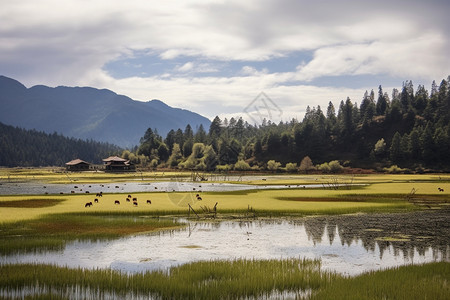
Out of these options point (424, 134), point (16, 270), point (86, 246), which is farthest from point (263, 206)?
point (424, 134)

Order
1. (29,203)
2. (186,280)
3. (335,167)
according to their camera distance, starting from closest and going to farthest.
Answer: (186,280) → (29,203) → (335,167)

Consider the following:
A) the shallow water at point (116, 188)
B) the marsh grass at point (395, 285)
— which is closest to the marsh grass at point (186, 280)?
the marsh grass at point (395, 285)

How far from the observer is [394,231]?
3631 centimetres

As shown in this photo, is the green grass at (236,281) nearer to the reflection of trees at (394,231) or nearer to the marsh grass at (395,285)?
the marsh grass at (395,285)

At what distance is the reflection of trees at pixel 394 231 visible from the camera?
29.9 m

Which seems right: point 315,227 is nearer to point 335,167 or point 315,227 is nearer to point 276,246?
point 276,246

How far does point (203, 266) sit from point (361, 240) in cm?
1567

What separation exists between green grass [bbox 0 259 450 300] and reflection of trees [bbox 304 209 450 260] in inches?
252

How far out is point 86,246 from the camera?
29.9 meters

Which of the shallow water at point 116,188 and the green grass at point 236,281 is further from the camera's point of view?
the shallow water at point 116,188

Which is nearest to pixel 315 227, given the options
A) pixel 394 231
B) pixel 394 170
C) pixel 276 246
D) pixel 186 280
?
pixel 394 231

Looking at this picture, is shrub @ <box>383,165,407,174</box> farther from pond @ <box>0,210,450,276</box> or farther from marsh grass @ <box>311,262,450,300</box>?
marsh grass @ <box>311,262,450,300</box>

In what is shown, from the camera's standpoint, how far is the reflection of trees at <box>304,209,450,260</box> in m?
29.9

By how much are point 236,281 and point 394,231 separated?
70.8 feet
